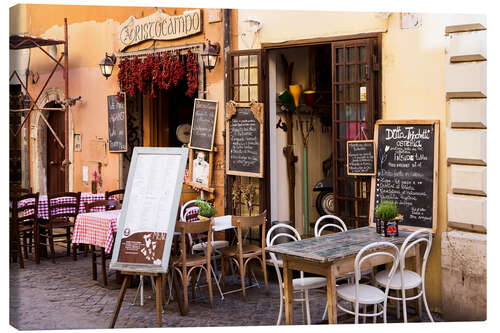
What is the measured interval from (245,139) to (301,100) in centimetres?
151

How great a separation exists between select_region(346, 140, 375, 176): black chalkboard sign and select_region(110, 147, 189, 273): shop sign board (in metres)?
2.19

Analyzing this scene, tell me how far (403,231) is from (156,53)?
5.20m

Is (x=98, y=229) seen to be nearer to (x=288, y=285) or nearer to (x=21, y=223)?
(x=21, y=223)

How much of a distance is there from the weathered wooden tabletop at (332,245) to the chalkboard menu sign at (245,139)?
86.1 inches

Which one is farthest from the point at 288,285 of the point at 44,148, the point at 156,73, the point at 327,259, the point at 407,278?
the point at 44,148

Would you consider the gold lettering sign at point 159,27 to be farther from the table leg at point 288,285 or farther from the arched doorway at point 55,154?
the table leg at point 288,285

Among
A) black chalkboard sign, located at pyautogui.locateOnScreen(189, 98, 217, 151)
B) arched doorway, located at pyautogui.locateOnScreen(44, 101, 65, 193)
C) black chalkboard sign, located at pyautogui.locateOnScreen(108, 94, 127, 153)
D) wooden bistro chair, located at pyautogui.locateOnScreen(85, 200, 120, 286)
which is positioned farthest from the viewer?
arched doorway, located at pyautogui.locateOnScreen(44, 101, 65, 193)

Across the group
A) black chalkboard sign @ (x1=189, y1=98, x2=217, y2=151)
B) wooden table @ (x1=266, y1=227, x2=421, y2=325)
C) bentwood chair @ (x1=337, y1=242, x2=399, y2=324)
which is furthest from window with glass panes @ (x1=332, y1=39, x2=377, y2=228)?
black chalkboard sign @ (x1=189, y1=98, x2=217, y2=151)

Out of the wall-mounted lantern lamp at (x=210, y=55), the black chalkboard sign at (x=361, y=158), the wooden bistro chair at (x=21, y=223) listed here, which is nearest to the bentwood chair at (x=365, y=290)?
the black chalkboard sign at (x=361, y=158)

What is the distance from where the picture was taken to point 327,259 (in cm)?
525

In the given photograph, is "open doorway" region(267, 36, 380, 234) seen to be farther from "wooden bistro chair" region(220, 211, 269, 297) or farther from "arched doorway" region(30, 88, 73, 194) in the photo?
"arched doorway" region(30, 88, 73, 194)

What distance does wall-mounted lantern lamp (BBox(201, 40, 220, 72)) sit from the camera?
8891 millimetres

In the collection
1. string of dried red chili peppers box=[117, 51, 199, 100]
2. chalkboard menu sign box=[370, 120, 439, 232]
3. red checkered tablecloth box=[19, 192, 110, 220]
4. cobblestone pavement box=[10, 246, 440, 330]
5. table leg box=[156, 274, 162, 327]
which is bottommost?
cobblestone pavement box=[10, 246, 440, 330]

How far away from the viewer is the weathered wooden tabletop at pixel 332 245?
539 cm
